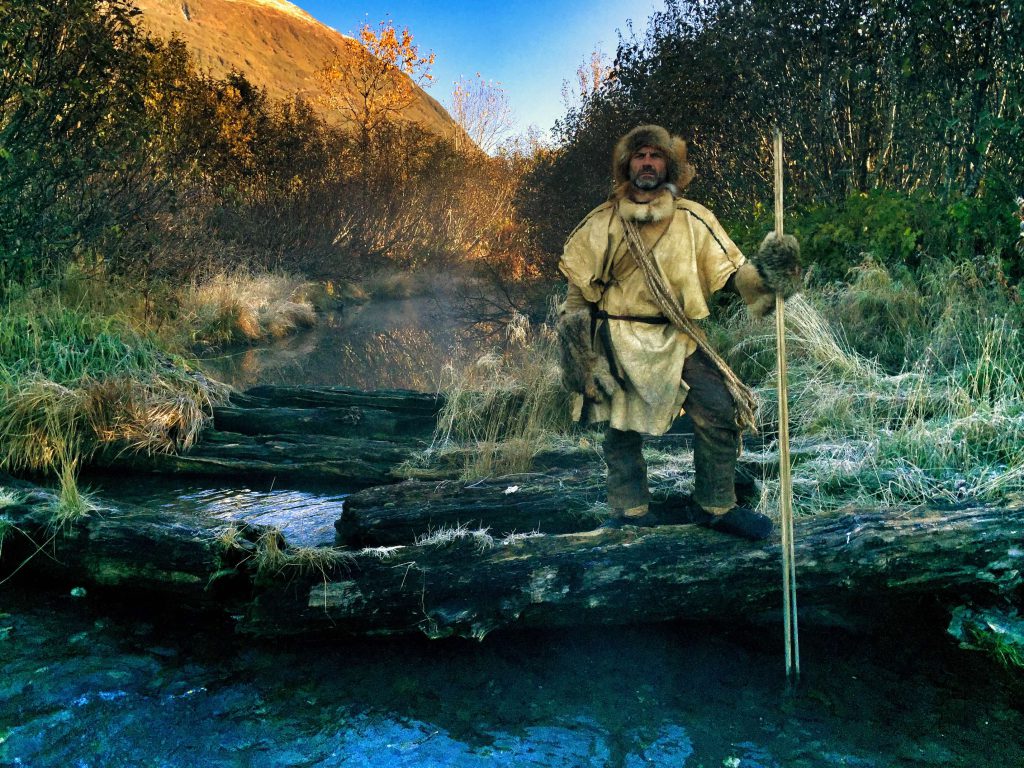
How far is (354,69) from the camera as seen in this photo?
30781 mm

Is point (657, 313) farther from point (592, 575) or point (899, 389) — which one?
point (899, 389)

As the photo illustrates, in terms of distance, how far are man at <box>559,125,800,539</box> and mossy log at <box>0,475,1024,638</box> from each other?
25cm

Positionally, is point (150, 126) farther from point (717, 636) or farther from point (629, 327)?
point (717, 636)

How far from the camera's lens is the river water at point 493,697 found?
2.90m

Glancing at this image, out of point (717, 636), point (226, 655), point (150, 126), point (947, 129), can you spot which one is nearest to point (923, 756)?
point (717, 636)

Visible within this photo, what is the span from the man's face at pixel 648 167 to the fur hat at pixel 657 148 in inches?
0.9

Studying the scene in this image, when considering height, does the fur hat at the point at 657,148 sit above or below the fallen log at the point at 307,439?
above

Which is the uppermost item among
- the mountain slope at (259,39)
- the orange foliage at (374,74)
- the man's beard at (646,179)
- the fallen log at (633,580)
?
the mountain slope at (259,39)

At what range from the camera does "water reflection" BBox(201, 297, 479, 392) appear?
10.1m

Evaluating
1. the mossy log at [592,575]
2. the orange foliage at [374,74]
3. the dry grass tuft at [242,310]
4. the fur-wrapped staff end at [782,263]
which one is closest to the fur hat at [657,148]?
the fur-wrapped staff end at [782,263]

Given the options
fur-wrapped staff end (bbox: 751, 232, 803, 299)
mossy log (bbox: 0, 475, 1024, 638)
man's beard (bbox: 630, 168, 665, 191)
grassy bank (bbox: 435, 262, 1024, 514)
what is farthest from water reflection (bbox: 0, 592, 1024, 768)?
man's beard (bbox: 630, 168, 665, 191)

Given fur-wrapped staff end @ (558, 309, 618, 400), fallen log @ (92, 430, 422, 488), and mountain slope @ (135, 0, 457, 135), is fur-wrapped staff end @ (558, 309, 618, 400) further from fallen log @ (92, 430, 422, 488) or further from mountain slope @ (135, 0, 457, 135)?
mountain slope @ (135, 0, 457, 135)

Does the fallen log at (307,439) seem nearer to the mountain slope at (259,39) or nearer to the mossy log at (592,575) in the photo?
the mossy log at (592,575)

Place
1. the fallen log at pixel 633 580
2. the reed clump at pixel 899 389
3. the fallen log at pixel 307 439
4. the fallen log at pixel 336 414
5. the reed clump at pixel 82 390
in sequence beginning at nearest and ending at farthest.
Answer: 1. the fallen log at pixel 633 580
2. the reed clump at pixel 899 389
3. the reed clump at pixel 82 390
4. the fallen log at pixel 307 439
5. the fallen log at pixel 336 414
